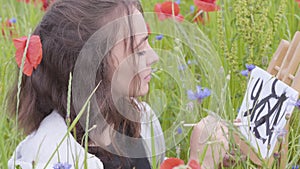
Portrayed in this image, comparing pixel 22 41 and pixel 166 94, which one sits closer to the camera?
pixel 22 41

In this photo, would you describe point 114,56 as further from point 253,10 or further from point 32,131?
point 253,10

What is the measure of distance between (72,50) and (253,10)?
0.73 metres

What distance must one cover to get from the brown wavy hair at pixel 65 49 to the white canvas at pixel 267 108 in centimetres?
33

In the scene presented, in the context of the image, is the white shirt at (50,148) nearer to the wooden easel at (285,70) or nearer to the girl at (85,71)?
the girl at (85,71)

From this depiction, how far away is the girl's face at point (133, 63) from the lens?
1479mm

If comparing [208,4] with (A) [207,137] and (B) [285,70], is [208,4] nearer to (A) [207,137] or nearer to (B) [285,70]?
(B) [285,70]

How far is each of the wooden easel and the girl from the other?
275 millimetres

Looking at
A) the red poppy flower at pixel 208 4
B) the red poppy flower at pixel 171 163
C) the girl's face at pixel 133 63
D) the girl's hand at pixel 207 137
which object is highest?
the red poppy flower at pixel 208 4

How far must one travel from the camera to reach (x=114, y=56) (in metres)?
1.49

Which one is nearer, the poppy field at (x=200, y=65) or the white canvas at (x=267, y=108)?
the white canvas at (x=267, y=108)

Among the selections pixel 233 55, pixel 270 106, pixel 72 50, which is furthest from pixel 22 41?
pixel 233 55

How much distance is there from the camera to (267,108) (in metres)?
1.59

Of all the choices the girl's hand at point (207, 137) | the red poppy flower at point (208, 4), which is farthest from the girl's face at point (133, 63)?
the red poppy flower at point (208, 4)

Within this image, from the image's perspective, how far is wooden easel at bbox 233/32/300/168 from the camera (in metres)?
1.56
